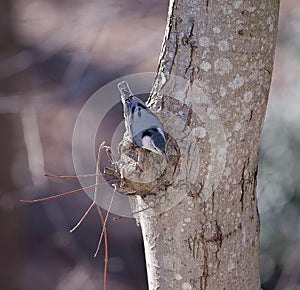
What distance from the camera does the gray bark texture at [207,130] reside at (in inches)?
37.2

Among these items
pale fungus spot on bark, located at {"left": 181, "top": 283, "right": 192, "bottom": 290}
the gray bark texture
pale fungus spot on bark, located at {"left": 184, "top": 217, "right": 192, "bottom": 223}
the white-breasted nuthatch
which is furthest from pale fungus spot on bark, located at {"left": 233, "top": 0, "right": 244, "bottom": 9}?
pale fungus spot on bark, located at {"left": 181, "top": 283, "right": 192, "bottom": 290}

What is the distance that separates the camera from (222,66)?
95 cm

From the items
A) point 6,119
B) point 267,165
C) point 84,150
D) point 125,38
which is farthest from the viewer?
point 125,38

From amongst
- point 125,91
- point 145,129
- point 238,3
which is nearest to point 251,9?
point 238,3

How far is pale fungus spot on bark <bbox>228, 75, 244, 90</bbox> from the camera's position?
0.96 m

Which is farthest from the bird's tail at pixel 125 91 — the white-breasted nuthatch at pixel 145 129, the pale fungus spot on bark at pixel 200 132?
the pale fungus spot on bark at pixel 200 132

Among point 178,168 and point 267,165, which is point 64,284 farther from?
point 178,168

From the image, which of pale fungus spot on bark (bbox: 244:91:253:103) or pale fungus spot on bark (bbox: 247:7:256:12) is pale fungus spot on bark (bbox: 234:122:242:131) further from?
pale fungus spot on bark (bbox: 247:7:256:12)

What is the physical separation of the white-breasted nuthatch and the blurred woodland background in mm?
1387

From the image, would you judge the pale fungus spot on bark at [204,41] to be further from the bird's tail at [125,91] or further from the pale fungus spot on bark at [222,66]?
the bird's tail at [125,91]

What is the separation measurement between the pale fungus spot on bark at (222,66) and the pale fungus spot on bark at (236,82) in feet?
0.06

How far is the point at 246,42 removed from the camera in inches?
37.2

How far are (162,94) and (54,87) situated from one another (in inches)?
165

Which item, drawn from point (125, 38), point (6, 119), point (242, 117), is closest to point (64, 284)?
point (6, 119)
